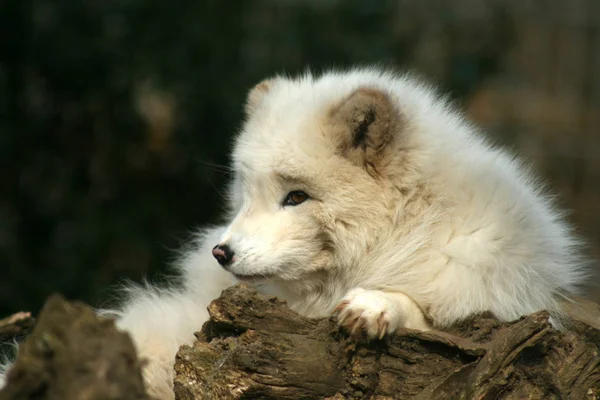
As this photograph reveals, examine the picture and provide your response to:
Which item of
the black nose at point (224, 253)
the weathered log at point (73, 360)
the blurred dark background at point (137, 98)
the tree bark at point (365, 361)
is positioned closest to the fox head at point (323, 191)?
the black nose at point (224, 253)

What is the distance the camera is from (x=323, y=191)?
3.06 m

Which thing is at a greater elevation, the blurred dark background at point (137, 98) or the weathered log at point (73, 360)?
the blurred dark background at point (137, 98)

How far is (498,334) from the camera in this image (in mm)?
2707

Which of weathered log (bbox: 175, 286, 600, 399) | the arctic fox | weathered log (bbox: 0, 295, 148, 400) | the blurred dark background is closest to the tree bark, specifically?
weathered log (bbox: 175, 286, 600, 399)

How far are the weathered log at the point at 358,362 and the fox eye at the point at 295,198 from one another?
0.51 m

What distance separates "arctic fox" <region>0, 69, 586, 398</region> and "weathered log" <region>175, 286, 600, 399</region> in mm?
177

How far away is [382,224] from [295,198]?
1.11 feet

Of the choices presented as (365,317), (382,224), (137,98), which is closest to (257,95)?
(382,224)

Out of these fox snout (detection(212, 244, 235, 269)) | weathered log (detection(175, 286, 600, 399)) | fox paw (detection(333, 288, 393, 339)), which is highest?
fox snout (detection(212, 244, 235, 269))

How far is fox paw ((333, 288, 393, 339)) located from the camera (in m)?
2.64

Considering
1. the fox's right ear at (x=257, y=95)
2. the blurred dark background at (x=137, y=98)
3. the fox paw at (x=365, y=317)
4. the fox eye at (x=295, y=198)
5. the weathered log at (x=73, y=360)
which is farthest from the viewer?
the blurred dark background at (x=137, y=98)

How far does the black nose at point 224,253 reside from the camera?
2.99 m

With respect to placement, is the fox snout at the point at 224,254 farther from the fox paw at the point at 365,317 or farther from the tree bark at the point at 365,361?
the fox paw at the point at 365,317

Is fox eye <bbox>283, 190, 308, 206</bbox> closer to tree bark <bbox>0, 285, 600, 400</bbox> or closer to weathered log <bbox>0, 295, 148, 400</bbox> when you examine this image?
tree bark <bbox>0, 285, 600, 400</bbox>
